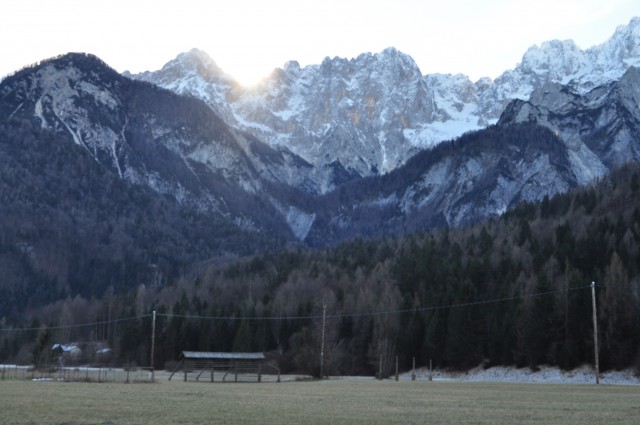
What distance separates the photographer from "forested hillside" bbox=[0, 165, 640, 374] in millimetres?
100750

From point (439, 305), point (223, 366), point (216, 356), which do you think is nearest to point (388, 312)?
point (439, 305)

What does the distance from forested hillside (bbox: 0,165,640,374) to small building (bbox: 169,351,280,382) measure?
8.95 meters

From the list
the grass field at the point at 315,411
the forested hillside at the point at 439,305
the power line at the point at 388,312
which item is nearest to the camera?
the grass field at the point at 315,411

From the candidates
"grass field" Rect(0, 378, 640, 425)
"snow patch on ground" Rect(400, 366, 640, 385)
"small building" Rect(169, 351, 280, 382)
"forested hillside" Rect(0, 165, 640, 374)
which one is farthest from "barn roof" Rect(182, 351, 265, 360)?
"grass field" Rect(0, 378, 640, 425)

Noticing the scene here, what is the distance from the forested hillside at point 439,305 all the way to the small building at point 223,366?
8949mm

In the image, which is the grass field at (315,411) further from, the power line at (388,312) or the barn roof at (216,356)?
the power line at (388,312)

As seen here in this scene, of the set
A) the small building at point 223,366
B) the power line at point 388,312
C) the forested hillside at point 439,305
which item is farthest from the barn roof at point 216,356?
the power line at point 388,312

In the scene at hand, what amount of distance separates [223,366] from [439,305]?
4407 cm

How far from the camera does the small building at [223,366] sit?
279 ft

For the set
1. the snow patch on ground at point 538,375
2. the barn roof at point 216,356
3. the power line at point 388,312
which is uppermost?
the power line at point 388,312

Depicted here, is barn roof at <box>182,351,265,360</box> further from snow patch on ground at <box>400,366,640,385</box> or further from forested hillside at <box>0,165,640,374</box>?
snow patch on ground at <box>400,366,640,385</box>

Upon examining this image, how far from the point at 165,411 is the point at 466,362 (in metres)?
80.5

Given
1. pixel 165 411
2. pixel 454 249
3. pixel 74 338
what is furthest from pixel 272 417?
pixel 74 338

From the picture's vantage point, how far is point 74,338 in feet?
598
